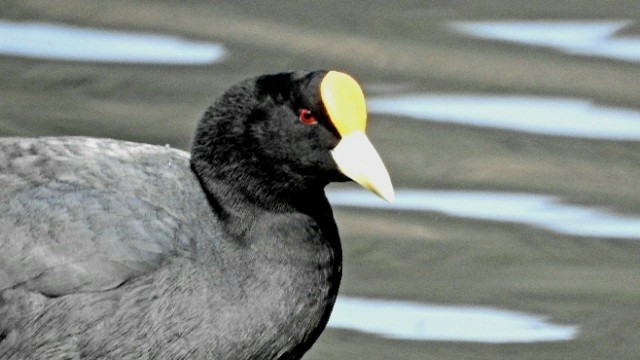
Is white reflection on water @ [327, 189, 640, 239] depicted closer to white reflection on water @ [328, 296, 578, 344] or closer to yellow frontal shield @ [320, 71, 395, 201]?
white reflection on water @ [328, 296, 578, 344]

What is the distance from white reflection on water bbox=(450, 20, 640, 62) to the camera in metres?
8.48

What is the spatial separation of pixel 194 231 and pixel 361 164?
54cm

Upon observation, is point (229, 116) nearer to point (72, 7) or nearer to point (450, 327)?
point (450, 327)

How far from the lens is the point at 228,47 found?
336 inches

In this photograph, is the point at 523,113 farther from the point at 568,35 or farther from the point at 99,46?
the point at 99,46

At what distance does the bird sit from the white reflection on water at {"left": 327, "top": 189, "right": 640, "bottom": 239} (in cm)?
162

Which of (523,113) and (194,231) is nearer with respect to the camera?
(194,231)

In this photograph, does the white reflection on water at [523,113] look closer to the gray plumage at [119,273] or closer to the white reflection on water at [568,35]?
the white reflection on water at [568,35]

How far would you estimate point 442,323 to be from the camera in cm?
688

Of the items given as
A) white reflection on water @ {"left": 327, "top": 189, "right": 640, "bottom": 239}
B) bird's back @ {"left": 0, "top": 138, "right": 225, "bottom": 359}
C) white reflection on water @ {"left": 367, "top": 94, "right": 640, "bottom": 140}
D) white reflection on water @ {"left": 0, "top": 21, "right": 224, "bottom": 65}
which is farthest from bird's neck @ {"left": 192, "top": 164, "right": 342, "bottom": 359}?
white reflection on water @ {"left": 0, "top": 21, "right": 224, "bottom": 65}

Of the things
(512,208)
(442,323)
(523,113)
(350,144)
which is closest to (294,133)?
(350,144)

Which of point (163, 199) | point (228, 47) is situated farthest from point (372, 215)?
point (163, 199)

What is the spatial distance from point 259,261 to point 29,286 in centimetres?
71

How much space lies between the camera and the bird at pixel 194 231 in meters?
5.56
